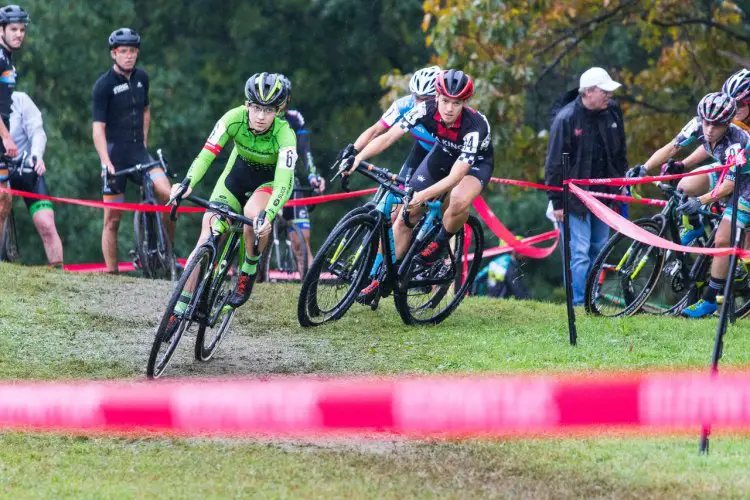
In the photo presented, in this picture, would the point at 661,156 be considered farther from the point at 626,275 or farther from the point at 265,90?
the point at 265,90

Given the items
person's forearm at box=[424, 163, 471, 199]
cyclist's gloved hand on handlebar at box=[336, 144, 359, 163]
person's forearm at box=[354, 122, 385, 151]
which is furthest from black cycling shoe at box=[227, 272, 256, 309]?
person's forearm at box=[354, 122, 385, 151]

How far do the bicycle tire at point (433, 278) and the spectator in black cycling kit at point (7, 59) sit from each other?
4238 millimetres

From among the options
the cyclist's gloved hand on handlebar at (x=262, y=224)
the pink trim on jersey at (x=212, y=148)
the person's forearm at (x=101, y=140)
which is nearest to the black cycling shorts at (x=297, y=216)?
→ the person's forearm at (x=101, y=140)

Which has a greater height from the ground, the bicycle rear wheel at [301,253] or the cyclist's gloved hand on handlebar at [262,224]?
the cyclist's gloved hand on handlebar at [262,224]

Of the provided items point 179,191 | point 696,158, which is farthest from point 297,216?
point 179,191

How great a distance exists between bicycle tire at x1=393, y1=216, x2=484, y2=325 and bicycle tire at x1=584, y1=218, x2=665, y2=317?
3.18 ft

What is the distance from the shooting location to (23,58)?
26422 millimetres

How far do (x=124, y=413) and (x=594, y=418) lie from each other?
195 cm

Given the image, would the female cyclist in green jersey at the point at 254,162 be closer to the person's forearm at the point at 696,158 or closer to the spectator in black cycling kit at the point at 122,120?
the spectator in black cycling kit at the point at 122,120

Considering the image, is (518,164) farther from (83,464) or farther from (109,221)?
(83,464)

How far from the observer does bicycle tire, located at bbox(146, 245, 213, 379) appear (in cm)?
852

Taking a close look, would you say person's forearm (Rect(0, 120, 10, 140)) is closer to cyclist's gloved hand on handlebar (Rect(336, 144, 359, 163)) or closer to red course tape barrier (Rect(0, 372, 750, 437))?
cyclist's gloved hand on handlebar (Rect(336, 144, 359, 163))

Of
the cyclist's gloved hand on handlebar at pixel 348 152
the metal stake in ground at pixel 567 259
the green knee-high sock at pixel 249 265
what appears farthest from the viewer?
the cyclist's gloved hand on handlebar at pixel 348 152

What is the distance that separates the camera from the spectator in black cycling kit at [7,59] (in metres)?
13.0
